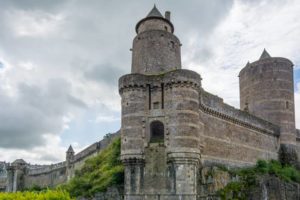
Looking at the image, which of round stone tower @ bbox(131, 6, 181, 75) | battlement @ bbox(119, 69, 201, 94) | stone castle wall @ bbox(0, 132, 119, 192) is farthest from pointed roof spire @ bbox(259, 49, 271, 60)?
stone castle wall @ bbox(0, 132, 119, 192)

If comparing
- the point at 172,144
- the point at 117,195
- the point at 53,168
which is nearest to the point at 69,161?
the point at 53,168

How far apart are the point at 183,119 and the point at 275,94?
73.8 feet

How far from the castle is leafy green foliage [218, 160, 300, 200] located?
120 centimetres

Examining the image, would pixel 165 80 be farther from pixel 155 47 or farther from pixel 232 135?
pixel 232 135

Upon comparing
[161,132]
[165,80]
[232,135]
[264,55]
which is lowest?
[161,132]

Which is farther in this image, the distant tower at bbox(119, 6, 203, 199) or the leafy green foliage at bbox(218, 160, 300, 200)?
the leafy green foliage at bbox(218, 160, 300, 200)

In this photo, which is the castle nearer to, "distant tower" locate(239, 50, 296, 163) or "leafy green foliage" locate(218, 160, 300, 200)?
"distant tower" locate(239, 50, 296, 163)

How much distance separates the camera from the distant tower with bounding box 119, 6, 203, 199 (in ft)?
106

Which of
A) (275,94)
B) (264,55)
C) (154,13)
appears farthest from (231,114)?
(264,55)

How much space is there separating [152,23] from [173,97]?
34.5 feet

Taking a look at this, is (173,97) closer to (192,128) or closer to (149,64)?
(192,128)

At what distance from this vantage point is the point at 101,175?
125 feet

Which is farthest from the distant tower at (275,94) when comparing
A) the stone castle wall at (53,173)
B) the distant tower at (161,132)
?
the stone castle wall at (53,173)

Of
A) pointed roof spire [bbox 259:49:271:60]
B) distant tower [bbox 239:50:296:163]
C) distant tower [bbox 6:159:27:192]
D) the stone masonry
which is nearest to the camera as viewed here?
the stone masonry
